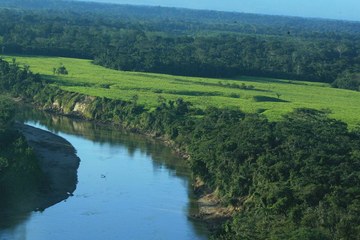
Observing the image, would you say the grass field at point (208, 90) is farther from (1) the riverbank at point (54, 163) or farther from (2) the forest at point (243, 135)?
(1) the riverbank at point (54, 163)

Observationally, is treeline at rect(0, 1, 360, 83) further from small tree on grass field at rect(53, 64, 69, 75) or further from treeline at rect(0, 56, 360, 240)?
treeline at rect(0, 56, 360, 240)

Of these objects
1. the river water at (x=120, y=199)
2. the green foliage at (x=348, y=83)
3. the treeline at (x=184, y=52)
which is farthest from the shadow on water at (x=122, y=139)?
the green foliage at (x=348, y=83)

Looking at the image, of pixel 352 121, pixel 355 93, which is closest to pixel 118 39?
pixel 355 93

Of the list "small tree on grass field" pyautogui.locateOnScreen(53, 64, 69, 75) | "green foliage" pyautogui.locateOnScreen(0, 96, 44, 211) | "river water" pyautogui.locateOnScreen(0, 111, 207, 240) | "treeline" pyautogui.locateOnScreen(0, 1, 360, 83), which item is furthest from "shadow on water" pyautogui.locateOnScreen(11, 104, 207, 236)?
"treeline" pyautogui.locateOnScreen(0, 1, 360, 83)

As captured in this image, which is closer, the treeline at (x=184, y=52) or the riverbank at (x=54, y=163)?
the riverbank at (x=54, y=163)

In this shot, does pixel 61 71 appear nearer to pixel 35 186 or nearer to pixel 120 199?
pixel 120 199

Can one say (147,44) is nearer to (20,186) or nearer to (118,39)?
(118,39)
